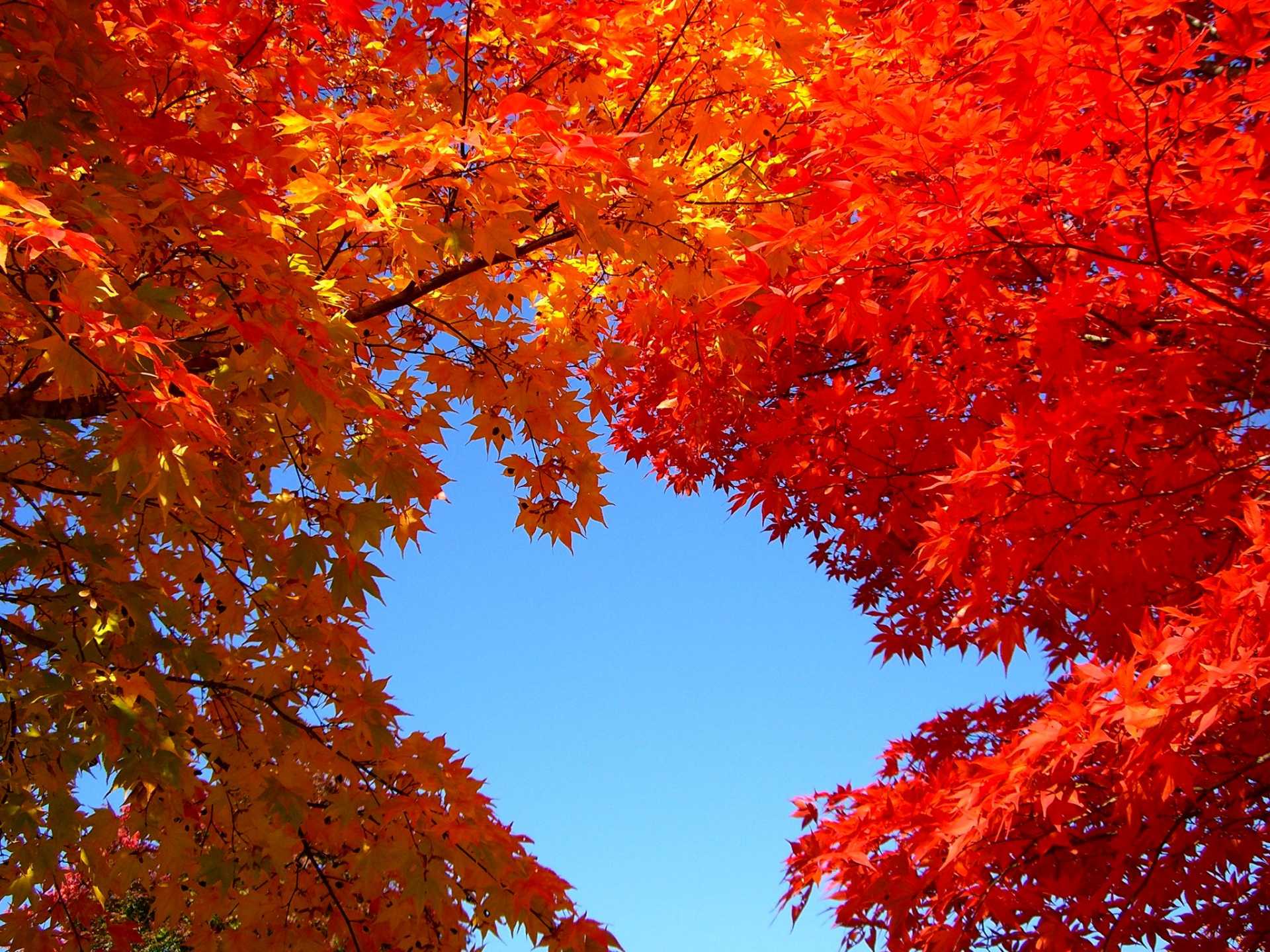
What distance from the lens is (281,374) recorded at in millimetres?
3111

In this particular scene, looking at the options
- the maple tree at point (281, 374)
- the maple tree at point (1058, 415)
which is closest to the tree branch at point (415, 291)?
the maple tree at point (281, 374)

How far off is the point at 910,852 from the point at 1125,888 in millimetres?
898

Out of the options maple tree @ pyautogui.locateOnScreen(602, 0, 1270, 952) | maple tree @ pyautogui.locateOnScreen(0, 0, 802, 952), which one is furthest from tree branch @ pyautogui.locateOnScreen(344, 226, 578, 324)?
maple tree @ pyautogui.locateOnScreen(602, 0, 1270, 952)

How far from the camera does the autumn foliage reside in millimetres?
3277

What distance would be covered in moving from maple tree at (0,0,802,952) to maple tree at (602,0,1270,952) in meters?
0.64

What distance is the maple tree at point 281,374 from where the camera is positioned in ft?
10.6

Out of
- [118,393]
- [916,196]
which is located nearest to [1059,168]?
[916,196]

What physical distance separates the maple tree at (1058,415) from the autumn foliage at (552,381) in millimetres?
24

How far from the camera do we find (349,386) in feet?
11.1

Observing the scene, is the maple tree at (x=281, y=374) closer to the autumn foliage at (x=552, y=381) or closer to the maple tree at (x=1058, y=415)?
the autumn foliage at (x=552, y=381)

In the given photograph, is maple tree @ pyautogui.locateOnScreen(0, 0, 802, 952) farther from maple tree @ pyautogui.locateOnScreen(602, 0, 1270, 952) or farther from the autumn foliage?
maple tree @ pyautogui.locateOnScreen(602, 0, 1270, 952)

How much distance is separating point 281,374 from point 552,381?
1.63 meters

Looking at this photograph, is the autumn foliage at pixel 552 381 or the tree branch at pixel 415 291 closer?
the autumn foliage at pixel 552 381

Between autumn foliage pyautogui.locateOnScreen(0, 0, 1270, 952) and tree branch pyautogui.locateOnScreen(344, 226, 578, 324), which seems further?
tree branch pyautogui.locateOnScreen(344, 226, 578, 324)
